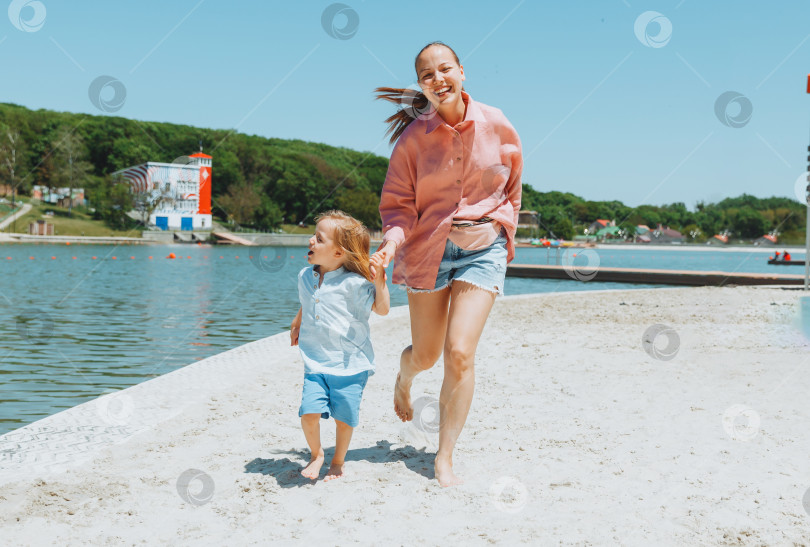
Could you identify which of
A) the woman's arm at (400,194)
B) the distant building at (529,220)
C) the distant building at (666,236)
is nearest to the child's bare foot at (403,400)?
the woman's arm at (400,194)

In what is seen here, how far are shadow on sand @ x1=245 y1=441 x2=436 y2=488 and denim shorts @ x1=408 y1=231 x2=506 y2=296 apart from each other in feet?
3.11

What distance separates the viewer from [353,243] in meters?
3.55

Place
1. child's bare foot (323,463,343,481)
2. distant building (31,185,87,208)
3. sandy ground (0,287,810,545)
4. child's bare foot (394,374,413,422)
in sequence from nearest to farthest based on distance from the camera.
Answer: sandy ground (0,287,810,545) < child's bare foot (323,463,343,481) < child's bare foot (394,374,413,422) < distant building (31,185,87,208)

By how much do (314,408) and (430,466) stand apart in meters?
0.78

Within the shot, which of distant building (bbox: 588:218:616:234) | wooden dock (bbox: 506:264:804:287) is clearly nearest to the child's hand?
wooden dock (bbox: 506:264:804:287)

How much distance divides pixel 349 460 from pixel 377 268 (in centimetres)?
119

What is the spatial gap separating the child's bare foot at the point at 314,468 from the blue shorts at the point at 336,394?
0.22 m

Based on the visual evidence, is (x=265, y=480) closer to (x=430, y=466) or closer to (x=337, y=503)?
(x=337, y=503)

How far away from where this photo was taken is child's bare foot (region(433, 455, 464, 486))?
11.2ft

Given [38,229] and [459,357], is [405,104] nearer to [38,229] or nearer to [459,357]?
[459,357]

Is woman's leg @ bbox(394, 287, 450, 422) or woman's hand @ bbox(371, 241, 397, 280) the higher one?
woman's hand @ bbox(371, 241, 397, 280)

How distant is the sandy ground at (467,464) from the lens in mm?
2859

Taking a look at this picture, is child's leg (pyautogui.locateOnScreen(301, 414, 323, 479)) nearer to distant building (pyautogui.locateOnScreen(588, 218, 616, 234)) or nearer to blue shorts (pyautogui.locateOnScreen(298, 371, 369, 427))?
blue shorts (pyautogui.locateOnScreen(298, 371, 369, 427))

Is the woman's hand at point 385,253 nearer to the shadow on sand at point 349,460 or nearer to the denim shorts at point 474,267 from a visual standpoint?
the denim shorts at point 474,267
